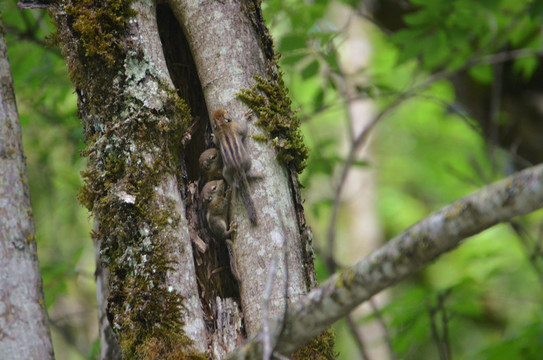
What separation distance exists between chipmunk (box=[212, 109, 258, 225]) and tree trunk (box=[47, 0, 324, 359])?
46 mm

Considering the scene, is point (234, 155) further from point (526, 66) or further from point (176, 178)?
point (526, 66)

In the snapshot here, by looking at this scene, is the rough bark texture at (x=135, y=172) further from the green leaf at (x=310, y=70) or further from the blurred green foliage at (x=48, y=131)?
the green leaf at (x=310, y=70)

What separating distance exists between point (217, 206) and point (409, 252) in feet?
4.95

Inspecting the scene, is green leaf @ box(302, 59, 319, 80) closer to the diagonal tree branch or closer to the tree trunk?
the tree trunk

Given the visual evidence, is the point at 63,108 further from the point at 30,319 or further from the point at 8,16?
the point at 30,319

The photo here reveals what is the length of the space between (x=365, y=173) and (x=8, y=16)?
9.92 meters

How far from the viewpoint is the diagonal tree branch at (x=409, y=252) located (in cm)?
157

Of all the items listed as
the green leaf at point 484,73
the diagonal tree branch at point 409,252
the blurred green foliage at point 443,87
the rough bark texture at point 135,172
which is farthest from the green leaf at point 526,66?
the diagonal tree branch at point 409,252

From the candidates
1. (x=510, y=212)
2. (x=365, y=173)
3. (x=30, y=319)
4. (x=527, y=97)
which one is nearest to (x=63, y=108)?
(x=30, y=319)

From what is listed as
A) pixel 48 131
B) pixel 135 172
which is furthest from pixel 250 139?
pixel 48 131

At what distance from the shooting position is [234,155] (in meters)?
2.99

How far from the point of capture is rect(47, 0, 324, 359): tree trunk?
104 inches

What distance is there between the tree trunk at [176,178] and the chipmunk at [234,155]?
0.05 m

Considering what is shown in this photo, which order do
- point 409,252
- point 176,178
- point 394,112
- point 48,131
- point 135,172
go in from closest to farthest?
point 409,252
point 135,172
point 176,178
point 48,131
point 394,112
